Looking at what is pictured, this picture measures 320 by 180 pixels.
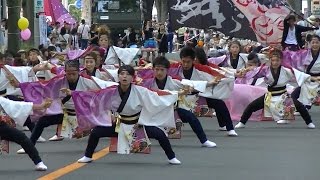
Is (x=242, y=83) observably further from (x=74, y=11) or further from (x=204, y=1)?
(x=74, y=11)

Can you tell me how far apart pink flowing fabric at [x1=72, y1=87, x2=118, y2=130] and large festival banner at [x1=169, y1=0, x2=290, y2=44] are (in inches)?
255

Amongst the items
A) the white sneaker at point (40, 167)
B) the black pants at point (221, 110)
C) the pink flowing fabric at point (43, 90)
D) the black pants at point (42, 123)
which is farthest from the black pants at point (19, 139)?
the black pants at point (221, 110)

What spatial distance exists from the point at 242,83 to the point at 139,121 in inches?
255

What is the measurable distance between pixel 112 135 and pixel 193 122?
1.82 meters

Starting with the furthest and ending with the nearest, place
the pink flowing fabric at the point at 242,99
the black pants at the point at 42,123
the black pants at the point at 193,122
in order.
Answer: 1. the pink flowing fabric at the point at 242,99
2. the black pants at the point at 193,122
3. the black pants at the point at 42,123

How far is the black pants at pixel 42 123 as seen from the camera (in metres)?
12.9

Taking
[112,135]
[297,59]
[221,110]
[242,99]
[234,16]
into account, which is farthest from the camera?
[234,16]

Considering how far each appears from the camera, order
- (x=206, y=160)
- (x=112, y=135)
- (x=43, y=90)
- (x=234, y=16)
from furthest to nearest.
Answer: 1. (x=234, y=16)
2. (x=43, y=90)
3. (x=206, y=160)
4. (x=112, y=135)

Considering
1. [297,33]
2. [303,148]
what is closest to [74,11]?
[297,33]

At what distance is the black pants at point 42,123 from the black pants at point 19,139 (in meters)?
2.01

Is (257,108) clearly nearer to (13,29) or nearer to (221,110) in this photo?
(221,110)

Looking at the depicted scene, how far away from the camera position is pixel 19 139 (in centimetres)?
1083

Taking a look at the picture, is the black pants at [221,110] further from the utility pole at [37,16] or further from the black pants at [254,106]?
the utility pole at [37,16]

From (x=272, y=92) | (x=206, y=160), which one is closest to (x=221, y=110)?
(x=272, y=92)
